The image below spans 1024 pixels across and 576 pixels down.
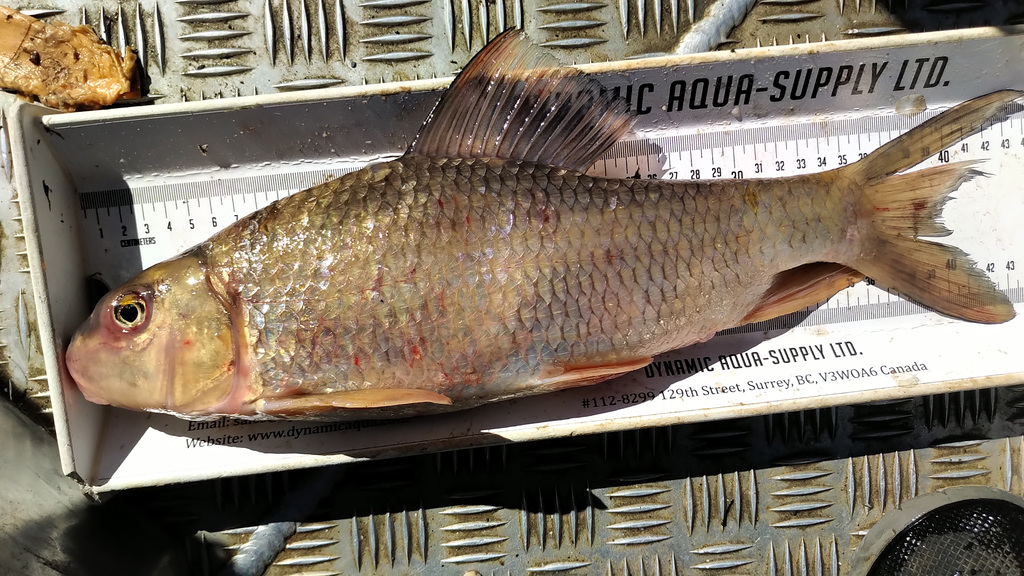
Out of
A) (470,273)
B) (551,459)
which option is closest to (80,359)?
(470,273)

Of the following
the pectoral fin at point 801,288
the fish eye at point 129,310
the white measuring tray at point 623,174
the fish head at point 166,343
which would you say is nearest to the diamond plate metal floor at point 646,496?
the white measuring tray at point 623,174

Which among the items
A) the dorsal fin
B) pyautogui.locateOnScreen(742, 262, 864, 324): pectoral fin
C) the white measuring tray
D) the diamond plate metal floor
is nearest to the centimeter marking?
the white measuring tray

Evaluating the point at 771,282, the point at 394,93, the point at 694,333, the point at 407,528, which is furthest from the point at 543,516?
the point at 394,93

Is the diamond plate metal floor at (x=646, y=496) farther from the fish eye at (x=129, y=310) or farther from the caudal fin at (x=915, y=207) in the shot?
the fish eye at (x=129, y=310)

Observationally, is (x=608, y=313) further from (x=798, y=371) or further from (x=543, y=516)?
(x=543, y=516)

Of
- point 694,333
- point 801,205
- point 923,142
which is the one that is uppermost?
point 923,142

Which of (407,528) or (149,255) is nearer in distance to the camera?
(149,255)
